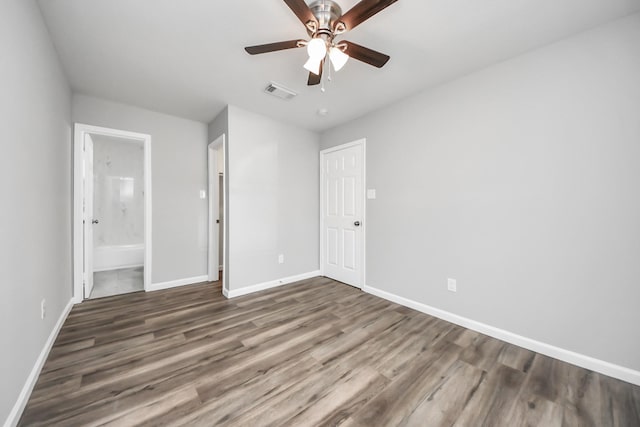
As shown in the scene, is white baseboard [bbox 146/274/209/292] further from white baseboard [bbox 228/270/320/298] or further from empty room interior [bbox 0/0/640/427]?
white baseboard [bbox 228/270/320/298]

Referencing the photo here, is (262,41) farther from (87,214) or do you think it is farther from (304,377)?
(87,214)

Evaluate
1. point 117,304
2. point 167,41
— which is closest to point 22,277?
point 117,304

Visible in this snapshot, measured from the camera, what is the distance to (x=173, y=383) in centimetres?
156

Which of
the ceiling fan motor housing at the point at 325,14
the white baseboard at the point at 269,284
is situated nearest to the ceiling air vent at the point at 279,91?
the ceiling fan motor housing at the point at 325,14

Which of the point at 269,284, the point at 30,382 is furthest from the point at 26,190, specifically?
the point at 269,284

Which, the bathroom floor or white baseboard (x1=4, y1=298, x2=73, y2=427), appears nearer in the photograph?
white baseboard (x1=4, y1=298, x2=73, y2=427)

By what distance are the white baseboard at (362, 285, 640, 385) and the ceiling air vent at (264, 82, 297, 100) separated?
282 centimetres

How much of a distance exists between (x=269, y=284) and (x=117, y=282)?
251 centimetres

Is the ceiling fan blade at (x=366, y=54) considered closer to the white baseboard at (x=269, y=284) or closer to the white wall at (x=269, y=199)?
the white wall at (x=269, y=199)

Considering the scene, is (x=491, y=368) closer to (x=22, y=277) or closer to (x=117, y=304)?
(x=22, y=277)

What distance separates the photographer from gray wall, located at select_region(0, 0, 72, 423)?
1.19m

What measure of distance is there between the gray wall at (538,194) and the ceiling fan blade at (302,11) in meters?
1.71

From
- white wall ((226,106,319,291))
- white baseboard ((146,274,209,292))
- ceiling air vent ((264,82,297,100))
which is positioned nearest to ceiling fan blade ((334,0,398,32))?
ceiling air vent ((264,82,297,100))

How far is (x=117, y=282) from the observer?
3725 millimetres
